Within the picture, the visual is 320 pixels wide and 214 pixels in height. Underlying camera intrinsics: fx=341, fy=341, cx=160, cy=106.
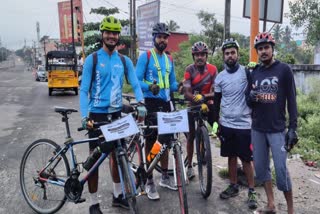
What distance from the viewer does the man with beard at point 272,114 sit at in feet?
12.0

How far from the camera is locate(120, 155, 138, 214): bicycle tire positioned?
11.2ft

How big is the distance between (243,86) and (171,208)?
69.5 inches

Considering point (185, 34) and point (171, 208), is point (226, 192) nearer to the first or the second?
point (171, 208)

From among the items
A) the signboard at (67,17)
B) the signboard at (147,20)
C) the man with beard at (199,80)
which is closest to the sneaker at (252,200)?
the man with beard at (199,80)

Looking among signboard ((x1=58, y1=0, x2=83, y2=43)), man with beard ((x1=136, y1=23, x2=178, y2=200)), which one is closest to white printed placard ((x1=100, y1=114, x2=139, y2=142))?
man with beard ((x1=136, y1=23, x2=178, y2=200))

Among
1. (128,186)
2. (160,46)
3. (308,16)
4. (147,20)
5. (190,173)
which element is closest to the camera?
(128,186)

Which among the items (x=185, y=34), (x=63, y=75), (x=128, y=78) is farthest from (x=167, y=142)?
(x=185, y=34)

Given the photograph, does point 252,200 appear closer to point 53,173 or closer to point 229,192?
point 229,192

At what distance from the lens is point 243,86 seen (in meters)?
4.25

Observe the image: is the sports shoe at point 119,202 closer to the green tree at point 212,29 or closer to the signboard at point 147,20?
the signboard at point 147,20

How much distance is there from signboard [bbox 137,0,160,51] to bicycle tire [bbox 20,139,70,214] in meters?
11.5

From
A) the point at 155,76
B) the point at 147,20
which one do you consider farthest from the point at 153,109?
the point at 147,20

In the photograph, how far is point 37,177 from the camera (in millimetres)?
4148

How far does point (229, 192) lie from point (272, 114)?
1349 millimetres
